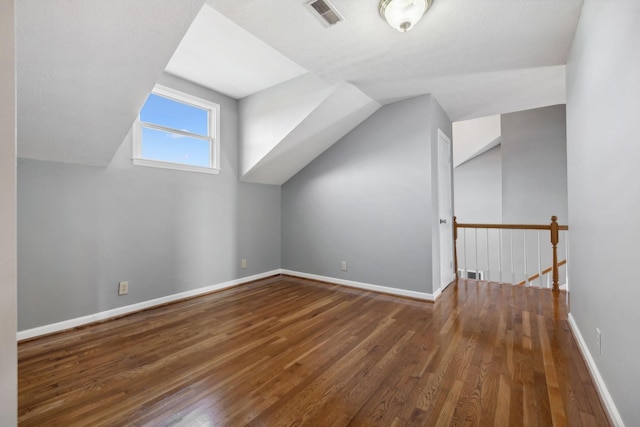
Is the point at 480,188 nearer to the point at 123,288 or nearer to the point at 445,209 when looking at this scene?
the point at 445,209

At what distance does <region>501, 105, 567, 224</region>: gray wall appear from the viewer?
5.29 m

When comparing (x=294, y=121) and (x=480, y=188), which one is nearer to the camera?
(x=294, y=121)

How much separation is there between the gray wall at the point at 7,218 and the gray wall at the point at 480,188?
832 cm

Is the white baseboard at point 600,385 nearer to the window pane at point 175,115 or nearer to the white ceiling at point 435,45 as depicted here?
the white ceiling at point 435,45

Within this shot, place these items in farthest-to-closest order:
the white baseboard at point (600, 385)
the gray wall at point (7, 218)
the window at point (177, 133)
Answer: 1. the window at point (177, 133)
2. the white baseboard at point (600, 385)
3. the gray wall at point (7, 218)

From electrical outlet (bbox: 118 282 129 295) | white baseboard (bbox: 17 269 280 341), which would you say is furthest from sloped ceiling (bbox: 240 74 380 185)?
electrical outlet (bbox: 118 282 129 295)

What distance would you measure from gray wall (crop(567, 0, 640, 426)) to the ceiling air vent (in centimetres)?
148

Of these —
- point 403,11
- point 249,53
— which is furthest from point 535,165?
point 249,53

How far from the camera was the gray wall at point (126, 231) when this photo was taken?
2348mm

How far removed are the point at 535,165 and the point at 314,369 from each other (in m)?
5.99

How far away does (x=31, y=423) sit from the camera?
1382 mm

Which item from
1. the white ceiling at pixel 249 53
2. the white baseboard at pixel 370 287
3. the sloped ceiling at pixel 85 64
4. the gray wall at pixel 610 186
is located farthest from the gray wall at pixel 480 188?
the sloped ceiling at pixel 85 64

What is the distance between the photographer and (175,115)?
3332mm

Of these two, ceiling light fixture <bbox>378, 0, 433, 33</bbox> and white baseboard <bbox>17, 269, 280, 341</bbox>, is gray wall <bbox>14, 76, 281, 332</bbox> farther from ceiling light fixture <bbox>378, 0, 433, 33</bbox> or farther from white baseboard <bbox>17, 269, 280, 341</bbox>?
ceiling light fixture <bbox>378, 0, 433, 33</bbox>
